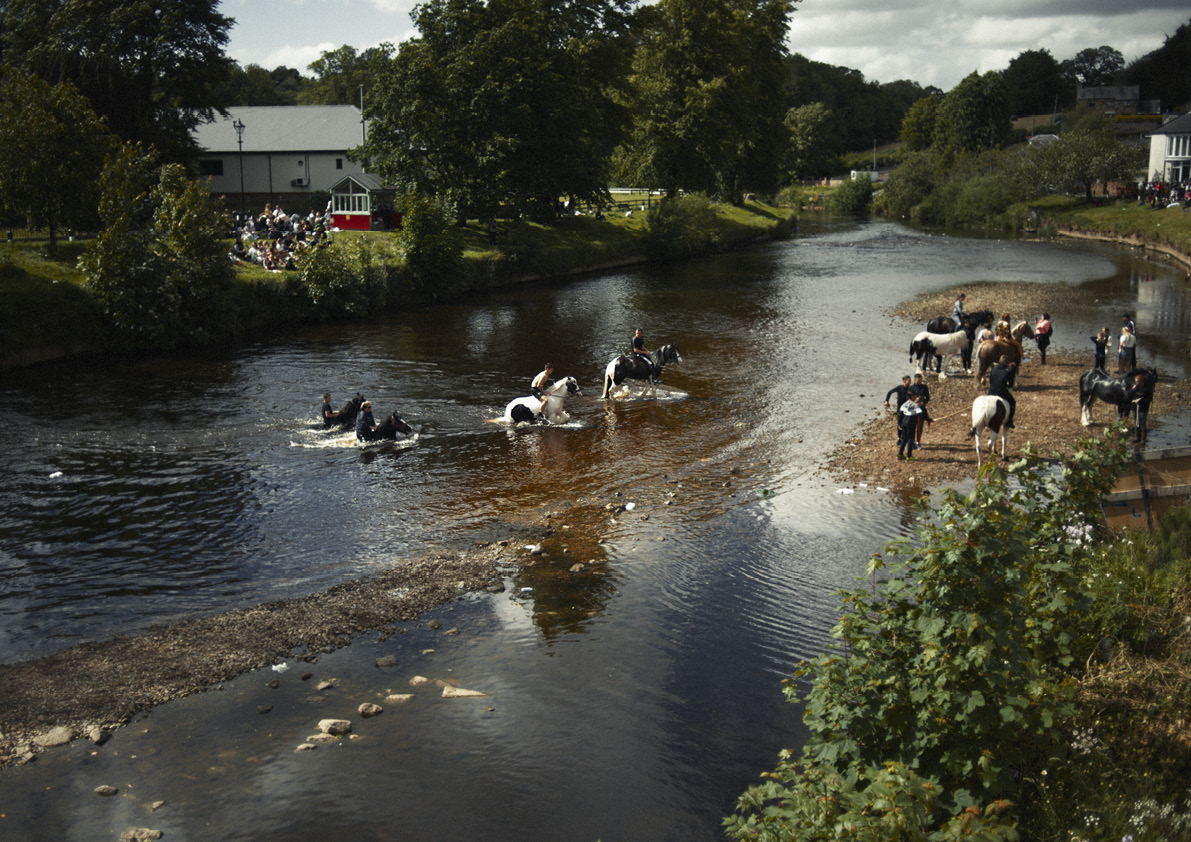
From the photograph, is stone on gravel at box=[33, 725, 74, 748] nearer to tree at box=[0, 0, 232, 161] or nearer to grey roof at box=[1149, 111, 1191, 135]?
tree at box=[0, 0, 232, 161]

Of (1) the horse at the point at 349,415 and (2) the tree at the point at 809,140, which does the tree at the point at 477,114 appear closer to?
(1) the horse at the point at 349,415

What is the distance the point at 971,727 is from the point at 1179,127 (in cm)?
8890

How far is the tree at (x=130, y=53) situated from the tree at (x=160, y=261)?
15.7 meters

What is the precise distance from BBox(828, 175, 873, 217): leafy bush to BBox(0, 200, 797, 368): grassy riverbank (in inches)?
1662

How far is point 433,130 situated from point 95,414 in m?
31.0

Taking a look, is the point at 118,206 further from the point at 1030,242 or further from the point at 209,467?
the point at 1030,242

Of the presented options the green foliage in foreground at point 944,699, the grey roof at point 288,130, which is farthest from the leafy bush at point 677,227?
the green foliage in foreground at point 944,699

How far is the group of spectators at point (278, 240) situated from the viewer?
41.4 metres

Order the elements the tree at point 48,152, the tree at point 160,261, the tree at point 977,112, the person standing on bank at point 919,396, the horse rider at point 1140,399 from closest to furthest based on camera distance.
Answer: the person standing on bank at point 919,396 < the horse rider at point 1140,399 < the tree at point 160,261 < the tree at point 48,152 < the tree at point 977,112

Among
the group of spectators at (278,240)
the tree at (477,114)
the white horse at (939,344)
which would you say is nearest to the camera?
the white horse at (939,344)

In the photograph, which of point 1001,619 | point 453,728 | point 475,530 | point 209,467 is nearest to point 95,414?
point 209,467

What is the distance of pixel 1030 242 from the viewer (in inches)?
2704

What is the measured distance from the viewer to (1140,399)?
20766 mm

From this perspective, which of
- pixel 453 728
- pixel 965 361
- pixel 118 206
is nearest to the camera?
pixel 453 728
